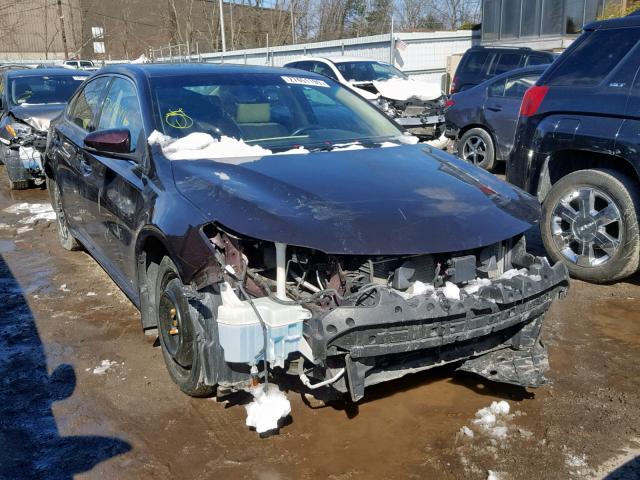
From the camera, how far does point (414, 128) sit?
Result: 450 inches

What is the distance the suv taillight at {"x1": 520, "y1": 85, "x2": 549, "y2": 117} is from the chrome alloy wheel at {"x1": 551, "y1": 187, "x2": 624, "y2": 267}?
0.81m

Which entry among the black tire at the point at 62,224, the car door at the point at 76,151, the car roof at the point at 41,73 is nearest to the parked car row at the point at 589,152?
the car door at the point at 76,151

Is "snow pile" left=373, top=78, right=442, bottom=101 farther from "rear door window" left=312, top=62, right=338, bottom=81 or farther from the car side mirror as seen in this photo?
the car side mirror

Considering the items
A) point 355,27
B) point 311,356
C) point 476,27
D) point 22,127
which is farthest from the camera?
point 355,27

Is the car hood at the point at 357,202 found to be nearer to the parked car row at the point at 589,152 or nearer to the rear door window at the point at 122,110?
the rear door window at the point at 122,110

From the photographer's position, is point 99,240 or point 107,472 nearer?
point 107,472

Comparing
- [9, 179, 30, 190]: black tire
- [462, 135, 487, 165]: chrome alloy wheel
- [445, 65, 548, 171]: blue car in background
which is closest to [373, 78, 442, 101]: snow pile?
[445, 65, 548, 171]: blue car in background

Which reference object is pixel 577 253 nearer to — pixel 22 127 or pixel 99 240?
pixel 99 240

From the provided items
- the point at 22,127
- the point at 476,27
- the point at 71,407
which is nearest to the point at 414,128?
the point at 22,127

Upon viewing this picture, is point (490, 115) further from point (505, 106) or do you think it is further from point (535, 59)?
point (535, 59)

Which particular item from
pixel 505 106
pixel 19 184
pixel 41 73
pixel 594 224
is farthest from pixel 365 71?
pixel 594 224

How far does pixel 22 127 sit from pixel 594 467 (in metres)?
8.61

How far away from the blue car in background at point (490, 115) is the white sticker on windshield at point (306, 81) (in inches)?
205

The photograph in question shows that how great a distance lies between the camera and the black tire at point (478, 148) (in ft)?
30.8
